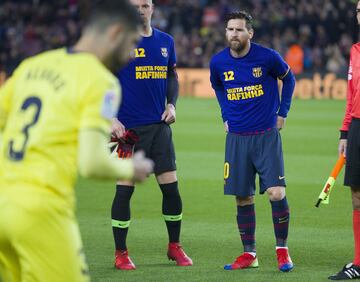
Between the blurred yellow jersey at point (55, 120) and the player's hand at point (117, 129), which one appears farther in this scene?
the player's hand at point (117, 129)

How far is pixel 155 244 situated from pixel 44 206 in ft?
16.2

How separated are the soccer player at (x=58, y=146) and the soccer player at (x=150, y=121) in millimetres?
3687

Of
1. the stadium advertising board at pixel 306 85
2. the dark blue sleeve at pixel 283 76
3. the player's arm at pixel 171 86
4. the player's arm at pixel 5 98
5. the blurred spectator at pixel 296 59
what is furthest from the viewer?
the blurred spectator at pixel 296 59

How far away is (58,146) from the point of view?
407 centimetres

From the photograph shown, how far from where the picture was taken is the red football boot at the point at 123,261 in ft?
25.4

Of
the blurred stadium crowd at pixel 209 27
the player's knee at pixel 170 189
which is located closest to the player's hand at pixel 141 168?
the player's knee at pixel 170 189

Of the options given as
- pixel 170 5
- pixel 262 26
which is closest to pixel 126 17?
pixel 262 26

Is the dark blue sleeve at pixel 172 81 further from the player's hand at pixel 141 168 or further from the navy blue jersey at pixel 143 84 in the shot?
the player's hand at pixel 141 168

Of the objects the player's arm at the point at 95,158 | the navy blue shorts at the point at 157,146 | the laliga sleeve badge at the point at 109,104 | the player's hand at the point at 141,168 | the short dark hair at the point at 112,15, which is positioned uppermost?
the short dark hair at the point at 112,15

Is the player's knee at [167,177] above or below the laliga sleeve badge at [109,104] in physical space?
below

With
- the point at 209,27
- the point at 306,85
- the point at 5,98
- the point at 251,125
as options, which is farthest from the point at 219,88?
the point at 209,27

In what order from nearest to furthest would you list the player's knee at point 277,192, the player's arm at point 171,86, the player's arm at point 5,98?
the player's arm at point 5,98, the player's knee at point 277,192, the player's arm at point 171,86

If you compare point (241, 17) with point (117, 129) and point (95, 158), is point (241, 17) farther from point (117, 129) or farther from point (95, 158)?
point (95, 158)

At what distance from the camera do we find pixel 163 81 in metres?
8.10
